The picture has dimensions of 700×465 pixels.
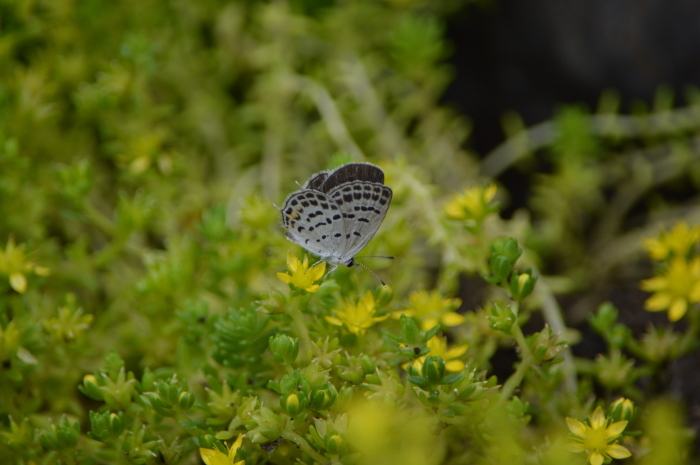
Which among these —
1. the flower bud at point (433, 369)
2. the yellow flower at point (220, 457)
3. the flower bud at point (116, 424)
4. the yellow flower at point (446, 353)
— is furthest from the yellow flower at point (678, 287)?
the flower bud at point (116, 424)

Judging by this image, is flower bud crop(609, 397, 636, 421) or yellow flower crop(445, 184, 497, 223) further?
yellow flower crop(445, 184, 497, 223)

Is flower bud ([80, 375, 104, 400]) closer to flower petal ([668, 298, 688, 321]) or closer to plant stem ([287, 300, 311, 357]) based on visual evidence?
plant stem ([287, 300, 311, 357])

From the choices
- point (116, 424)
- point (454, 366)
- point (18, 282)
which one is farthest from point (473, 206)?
point (18, 282)

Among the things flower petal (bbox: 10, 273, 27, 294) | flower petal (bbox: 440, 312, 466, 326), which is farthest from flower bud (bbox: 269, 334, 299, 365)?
flower petal (bbox: 10, 273, 27, 294)

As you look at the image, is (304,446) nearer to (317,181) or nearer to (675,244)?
(317,181)

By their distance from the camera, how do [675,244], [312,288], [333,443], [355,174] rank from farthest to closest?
[675,244] → [355,174] → [312,288] → [333,443]

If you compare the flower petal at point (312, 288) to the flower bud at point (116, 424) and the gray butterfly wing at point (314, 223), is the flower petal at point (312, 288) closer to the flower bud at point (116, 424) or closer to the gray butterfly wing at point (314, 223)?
the gray butterfly wing at point (314, 223)
